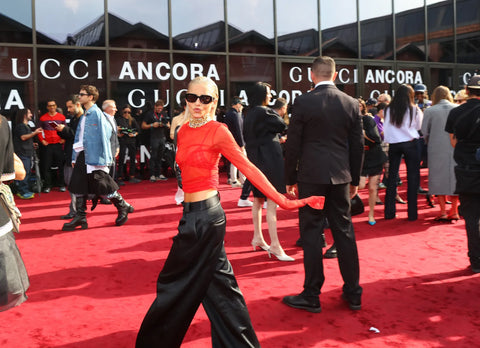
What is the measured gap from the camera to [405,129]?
23.4 feet

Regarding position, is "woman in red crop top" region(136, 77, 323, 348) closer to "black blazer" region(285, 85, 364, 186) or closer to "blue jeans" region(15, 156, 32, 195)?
"black blazer" region(285, 85, 364, 186)

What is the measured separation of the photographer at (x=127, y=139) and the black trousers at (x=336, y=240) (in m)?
8.56

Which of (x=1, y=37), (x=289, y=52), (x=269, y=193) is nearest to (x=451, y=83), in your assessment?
(x=289, y=52)

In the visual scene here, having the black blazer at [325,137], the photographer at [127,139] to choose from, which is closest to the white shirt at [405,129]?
the black blazer at [325,137]

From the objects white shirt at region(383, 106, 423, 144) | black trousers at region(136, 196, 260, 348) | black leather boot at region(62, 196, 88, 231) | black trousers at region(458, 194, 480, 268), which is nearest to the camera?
black trousers at region(136, 196, 260, 348)

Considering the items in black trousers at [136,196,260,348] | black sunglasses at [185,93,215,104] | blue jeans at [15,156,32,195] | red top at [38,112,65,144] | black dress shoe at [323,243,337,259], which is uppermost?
red top at [38,112,65,144]

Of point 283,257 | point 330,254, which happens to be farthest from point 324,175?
point 330,254

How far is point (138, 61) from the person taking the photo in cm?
1353

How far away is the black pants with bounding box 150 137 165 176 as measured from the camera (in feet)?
40.9

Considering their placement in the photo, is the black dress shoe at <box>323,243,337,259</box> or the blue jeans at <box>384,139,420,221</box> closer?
the black dress shoe at <box>323,243,337,259</box>

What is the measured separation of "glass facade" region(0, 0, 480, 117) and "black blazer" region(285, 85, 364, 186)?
957cm

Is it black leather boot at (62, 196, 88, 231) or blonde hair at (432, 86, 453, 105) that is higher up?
blonde hair at (432, 86, 453, 105)

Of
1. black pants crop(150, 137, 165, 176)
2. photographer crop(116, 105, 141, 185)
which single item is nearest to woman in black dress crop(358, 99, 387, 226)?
black pants crop(150, 137, 165, 176)

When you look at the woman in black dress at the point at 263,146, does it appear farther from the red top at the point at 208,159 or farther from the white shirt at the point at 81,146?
the red top at the point at 208,159
